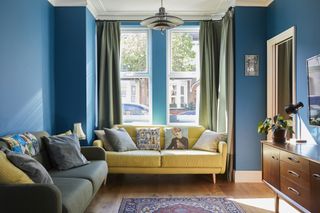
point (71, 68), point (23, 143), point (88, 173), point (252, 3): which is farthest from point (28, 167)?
point (252, 3)

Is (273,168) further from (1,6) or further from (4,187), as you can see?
(1,6)

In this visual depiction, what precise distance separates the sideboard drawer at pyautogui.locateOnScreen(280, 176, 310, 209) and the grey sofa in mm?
1839

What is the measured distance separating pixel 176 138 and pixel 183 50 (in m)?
1.67

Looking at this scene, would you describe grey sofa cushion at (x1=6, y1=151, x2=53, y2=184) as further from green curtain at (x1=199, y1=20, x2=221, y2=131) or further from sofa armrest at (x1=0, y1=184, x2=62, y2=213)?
green curtain at (x1=199, y1=20, x2=221, y2=131)

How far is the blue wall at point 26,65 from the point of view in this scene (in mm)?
3004

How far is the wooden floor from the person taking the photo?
11.1 feet

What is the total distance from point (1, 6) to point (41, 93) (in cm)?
129

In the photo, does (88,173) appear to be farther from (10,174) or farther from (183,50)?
(183,50)

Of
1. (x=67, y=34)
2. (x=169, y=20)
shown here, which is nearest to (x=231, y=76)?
(x=169, y=20)

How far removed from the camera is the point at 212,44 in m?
5.05

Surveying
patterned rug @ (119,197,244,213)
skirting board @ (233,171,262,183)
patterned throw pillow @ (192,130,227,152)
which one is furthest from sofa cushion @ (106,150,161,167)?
skirting board @ (233,171,262,183)

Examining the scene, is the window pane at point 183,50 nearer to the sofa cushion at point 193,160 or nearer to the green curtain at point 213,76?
the green curtain at point 213,76

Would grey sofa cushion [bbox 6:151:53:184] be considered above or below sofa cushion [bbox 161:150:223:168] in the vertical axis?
above

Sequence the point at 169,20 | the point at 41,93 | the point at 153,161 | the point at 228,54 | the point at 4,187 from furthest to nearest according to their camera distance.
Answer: the point at 228,54
the point at 153,161
the point at 41,93
the point at 169,20
the point at 4,187
